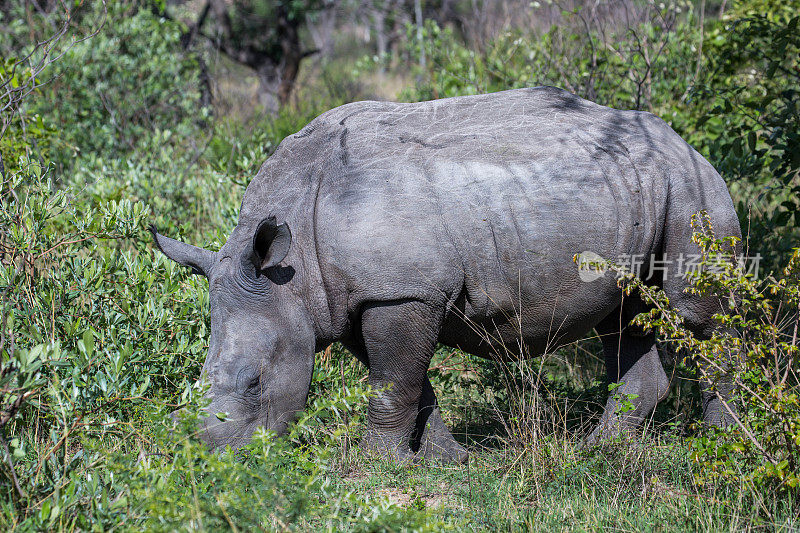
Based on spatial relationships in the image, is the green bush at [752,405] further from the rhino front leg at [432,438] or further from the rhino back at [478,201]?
the rhino front leg at [432,438]

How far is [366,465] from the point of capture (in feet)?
13.7

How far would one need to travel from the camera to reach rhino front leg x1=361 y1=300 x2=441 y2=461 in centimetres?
388

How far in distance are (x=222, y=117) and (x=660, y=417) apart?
6061mm

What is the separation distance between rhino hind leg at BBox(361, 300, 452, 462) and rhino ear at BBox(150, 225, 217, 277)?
2.76 ft

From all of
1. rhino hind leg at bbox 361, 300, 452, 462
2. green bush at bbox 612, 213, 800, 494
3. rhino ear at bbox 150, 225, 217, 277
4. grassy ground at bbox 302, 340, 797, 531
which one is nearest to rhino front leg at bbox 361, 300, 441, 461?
rhino hind leg at bbox 361, 300, 452, 462

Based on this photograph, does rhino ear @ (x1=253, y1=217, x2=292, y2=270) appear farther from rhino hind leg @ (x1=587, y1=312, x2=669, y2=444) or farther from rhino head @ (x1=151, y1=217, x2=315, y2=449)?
rhino hind leg @ (x1=587, y1=312, x2=669, y2=444)

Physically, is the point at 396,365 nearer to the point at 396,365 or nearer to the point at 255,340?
the point at 396,365

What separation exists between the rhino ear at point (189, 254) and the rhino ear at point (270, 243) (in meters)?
0.36

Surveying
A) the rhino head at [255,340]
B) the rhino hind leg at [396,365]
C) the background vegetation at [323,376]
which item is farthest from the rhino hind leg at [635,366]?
the rhino head at [255,340]

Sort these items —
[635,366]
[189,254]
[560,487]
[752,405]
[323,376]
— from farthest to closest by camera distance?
1. [635,366]
2. [323,376]
3. [189,254]
4. [560,487]
5. [752,405]

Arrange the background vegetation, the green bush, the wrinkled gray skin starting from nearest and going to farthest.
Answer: the background vegetation < the green bush < the wrinkled gray skin

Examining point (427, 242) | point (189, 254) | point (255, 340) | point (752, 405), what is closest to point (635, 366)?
point (752, 405)

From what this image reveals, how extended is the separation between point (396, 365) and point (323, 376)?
0.66 m

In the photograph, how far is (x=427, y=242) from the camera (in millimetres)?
3820
